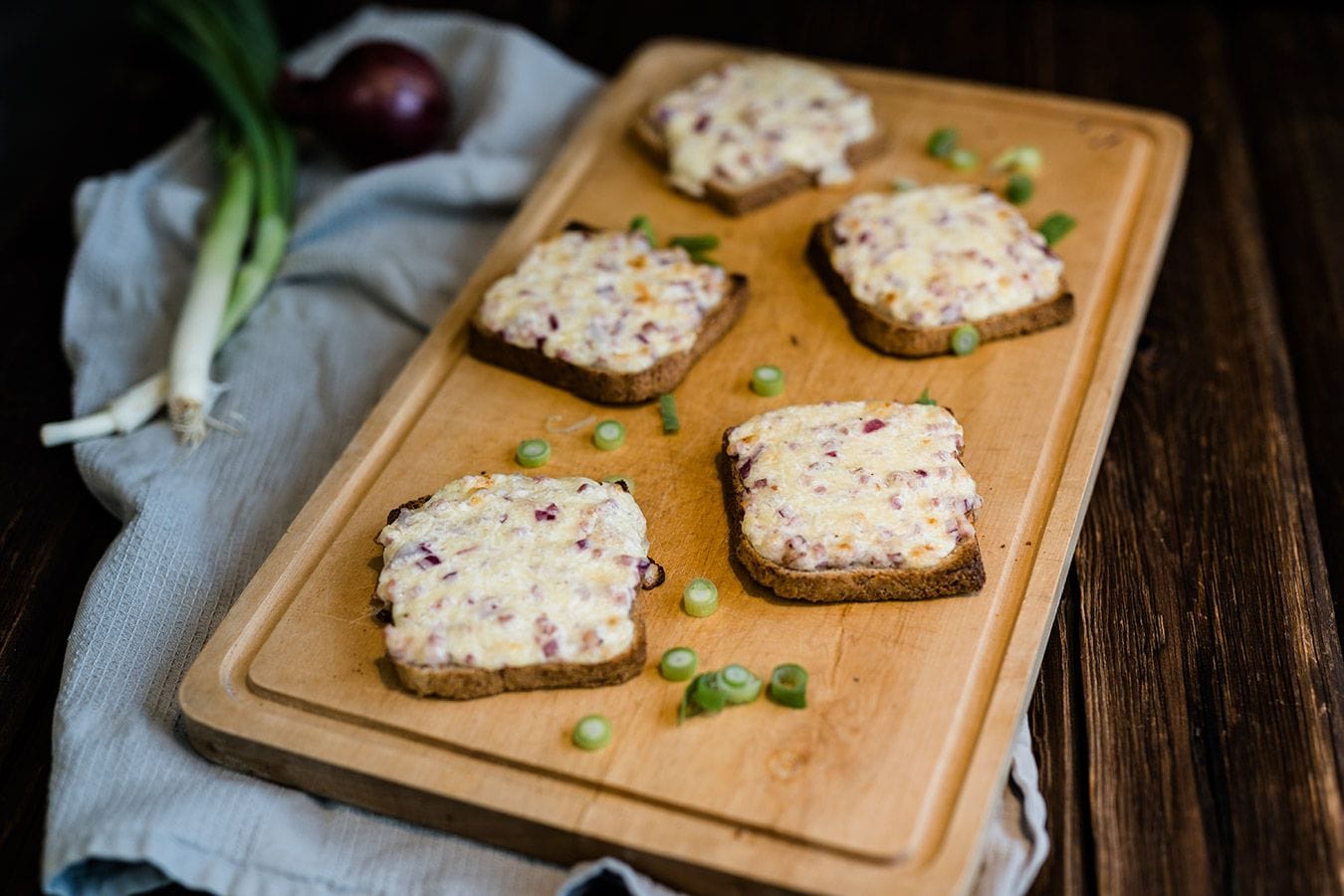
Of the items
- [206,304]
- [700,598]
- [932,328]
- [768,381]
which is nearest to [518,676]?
[700,598]

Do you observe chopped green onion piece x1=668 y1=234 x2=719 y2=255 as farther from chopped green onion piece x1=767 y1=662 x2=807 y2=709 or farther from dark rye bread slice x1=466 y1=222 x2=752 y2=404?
chopped green onion piece x1=767 y1=662 x2=807 y2=709

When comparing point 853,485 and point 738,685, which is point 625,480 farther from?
point 738,685

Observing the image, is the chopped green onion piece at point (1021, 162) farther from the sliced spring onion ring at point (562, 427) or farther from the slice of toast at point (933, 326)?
the sliced spring onion ring at point (562, 427)

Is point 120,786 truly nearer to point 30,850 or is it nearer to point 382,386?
point 30,850

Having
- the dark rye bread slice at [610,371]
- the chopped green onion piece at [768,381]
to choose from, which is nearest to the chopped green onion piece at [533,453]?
the dark rye bread slice at [610,371]

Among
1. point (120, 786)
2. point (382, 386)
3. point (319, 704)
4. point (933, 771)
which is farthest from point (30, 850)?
point (933, 771)
